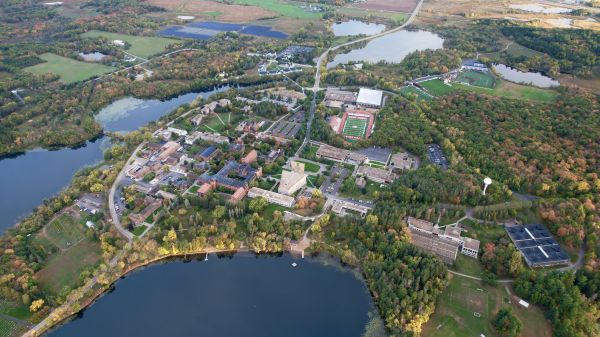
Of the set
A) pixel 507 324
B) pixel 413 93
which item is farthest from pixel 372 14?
pixel 507 324

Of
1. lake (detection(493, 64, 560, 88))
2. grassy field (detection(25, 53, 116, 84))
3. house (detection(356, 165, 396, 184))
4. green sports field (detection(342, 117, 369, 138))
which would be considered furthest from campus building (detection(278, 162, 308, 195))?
grassy field (detection(25, 53, 116, 84))

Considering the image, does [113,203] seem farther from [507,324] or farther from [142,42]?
[142,42]

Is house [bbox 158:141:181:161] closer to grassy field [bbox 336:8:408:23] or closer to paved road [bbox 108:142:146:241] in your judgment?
paved road [bbox 108:142:146:241]

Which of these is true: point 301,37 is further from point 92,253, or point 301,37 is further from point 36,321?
point 36,321

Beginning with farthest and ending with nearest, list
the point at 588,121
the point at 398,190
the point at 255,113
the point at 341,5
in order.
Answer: the point at 341,5
the point at 255,113
the point at 588,121
the point at 398,190

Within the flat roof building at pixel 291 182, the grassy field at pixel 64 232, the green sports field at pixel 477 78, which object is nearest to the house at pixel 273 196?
the flat roof building at pixel 291 182

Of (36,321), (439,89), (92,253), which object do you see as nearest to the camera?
(36,321)

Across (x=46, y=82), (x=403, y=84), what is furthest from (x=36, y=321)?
(x=403, y=84)
